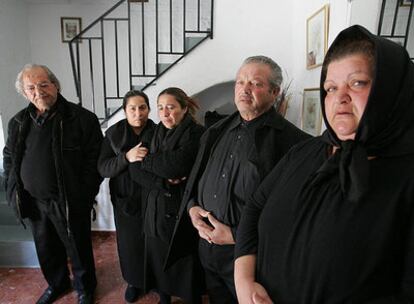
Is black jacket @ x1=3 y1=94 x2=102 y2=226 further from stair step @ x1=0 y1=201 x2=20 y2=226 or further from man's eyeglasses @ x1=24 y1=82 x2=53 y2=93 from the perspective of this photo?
stair step @ x1=0 y1=201 x2=20 y2=226

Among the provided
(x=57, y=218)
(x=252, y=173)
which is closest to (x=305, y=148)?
(x=252, y=173)

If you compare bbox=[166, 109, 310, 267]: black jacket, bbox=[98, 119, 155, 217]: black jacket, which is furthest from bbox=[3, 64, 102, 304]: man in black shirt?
bbox=[166, 109, 310, 267]: black jacket

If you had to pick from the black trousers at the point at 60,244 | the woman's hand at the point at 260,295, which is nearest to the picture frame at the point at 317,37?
the woman's hand at the point at 260,295

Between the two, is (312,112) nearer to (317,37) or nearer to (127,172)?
(317,37)

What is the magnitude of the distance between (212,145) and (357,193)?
2.66 ft

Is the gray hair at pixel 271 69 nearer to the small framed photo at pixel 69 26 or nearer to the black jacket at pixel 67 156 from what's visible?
the black jacket at pixel 67 156

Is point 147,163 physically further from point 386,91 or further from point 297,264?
point 386,91

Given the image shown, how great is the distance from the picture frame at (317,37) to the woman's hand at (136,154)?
1.29m

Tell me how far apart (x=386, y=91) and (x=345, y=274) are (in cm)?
43

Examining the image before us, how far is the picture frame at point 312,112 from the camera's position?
183 centimetres

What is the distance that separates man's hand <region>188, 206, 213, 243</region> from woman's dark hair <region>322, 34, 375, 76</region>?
79 cm

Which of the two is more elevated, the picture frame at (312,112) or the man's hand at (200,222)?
the picture frame at (312,112)

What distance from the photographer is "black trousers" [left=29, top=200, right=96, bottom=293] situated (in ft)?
5.75

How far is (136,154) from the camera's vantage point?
1.55 m
